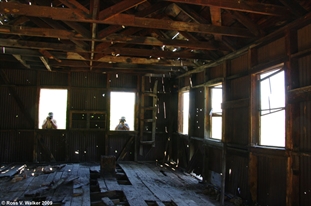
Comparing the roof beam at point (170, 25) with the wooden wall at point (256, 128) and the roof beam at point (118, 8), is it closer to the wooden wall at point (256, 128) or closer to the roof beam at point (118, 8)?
the roof beam at point (118, 8)

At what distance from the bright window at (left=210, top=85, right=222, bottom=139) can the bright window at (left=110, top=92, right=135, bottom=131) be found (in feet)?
13.9

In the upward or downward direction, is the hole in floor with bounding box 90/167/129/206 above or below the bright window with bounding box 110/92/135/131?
below

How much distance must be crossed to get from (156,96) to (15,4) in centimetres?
760

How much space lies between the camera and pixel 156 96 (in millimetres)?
11797

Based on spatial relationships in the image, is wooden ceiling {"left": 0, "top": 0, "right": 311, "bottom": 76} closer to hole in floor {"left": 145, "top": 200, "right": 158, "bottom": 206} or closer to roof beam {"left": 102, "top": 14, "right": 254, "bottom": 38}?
roof beam {"left": 102, "top": 14, "right": 254, "bottom": 38}

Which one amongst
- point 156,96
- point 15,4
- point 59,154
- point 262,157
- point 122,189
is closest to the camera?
point 15,4

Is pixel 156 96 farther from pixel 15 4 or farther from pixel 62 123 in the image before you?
pixel 15 4

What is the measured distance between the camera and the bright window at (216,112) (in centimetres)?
809

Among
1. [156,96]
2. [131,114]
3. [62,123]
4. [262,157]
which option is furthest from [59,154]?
[262,157]

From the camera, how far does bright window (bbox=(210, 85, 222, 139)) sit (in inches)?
318

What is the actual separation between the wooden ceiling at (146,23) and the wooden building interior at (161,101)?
2 centimetres

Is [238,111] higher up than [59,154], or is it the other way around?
[238,111]

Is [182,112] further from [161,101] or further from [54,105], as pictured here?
[54,105]

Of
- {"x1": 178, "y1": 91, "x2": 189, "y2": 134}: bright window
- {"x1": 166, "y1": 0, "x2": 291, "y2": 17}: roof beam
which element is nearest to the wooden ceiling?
{"x1": 166, "y1": 0, "x2": 291, "y2": 17}: roof beam
